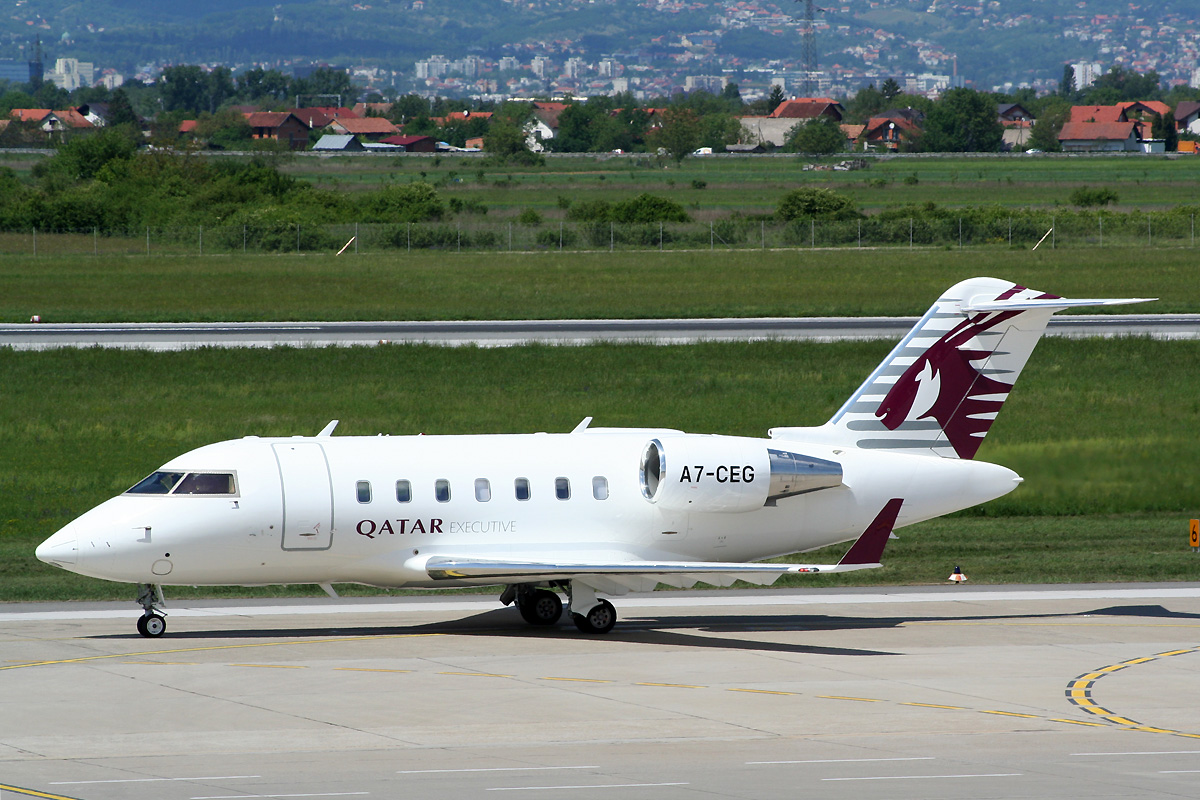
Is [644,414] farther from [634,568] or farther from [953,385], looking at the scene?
[634,568]

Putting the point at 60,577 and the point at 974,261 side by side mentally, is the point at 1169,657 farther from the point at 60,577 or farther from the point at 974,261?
the point at 974,261

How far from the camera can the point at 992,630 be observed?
25.5 metres

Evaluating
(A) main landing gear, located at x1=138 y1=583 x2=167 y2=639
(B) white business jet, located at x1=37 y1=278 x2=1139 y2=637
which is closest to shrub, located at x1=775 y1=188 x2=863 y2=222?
(B) white business jet, located at x1=37 y1=278 x2=1139 y2=637

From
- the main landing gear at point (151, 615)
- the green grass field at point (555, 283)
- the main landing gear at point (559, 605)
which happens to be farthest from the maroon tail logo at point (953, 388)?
the green grass field at point (555, 283)

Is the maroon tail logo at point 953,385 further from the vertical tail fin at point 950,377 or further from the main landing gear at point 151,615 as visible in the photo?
the main landing gear at point 151,615

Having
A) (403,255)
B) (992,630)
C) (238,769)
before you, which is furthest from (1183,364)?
(403,255)

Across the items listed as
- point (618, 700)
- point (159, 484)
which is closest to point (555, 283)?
point (159, 484)

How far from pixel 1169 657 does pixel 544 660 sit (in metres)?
9.73

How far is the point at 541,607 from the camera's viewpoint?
25781mm

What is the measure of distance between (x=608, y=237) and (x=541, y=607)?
7826 cm

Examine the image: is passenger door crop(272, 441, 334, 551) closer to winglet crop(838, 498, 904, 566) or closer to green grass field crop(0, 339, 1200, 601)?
green grass field crop(0, 339, 1200, 601)

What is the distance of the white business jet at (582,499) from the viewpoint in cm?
2369

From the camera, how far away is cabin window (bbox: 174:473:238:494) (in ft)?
78.1

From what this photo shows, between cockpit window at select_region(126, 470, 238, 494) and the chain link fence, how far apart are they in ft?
247
